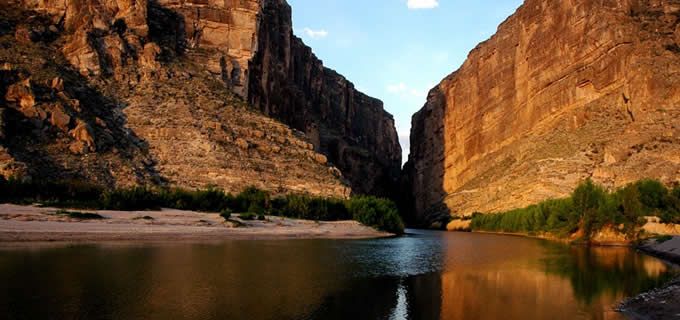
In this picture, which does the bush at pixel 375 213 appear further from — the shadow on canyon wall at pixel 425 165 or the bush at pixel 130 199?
the shadow on canyon wall at pixel 425 165

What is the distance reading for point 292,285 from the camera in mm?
16500

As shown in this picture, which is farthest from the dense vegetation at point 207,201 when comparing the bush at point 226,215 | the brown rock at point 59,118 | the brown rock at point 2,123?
the brown rock at point 59,118

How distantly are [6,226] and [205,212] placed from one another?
1651 cm

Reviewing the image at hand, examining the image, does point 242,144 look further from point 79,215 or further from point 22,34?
point 22,34

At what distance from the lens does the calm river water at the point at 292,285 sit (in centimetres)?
1276

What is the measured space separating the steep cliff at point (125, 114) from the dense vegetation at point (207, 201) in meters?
2.01

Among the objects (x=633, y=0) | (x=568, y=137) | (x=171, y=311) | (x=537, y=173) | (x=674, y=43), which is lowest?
(x=171, y=311)

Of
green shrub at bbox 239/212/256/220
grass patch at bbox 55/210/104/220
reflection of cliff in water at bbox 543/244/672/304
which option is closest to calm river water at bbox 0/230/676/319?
reflection of cliff in water at bbox 543/244/672/304

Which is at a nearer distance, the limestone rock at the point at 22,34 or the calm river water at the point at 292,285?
the calm river water at the point at 292,285

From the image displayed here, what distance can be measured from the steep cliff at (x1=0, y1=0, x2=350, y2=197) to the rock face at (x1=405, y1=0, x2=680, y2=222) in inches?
1255

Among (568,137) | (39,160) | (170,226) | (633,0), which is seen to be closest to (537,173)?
(568,137)

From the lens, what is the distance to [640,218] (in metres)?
40.9

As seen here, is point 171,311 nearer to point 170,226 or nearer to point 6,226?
point 6,226

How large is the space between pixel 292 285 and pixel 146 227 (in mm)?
21601
